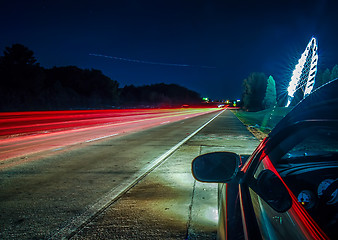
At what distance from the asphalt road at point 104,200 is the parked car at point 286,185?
1719 mm

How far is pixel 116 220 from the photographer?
12.2ft

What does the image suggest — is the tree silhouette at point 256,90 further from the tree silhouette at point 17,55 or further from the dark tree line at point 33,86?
the tree silhouette at point 17,55

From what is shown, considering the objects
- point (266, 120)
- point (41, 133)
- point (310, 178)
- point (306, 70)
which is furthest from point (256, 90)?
point (310, 178)

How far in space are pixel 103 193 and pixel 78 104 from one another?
59.1 metres

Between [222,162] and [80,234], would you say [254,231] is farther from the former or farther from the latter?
[80,234]

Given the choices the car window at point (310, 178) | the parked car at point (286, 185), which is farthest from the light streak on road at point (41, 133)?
the car window at point (310, 178)

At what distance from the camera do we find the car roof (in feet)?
3.93

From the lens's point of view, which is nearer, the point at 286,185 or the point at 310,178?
the point at 286,185

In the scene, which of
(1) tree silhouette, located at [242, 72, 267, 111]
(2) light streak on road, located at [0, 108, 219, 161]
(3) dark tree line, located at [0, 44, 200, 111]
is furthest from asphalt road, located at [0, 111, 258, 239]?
(1) tree silhouette, located at [242, 72, 267, 111]

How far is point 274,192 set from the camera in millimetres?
1310

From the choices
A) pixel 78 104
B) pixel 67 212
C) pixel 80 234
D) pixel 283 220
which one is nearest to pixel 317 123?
pixel 283 220

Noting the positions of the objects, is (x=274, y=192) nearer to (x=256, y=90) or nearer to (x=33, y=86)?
(x=33, y=86)

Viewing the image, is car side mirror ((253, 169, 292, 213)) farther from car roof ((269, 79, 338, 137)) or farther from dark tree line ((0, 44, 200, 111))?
dark tree line ((0, 44, 200, 111))

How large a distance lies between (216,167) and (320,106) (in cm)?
89
